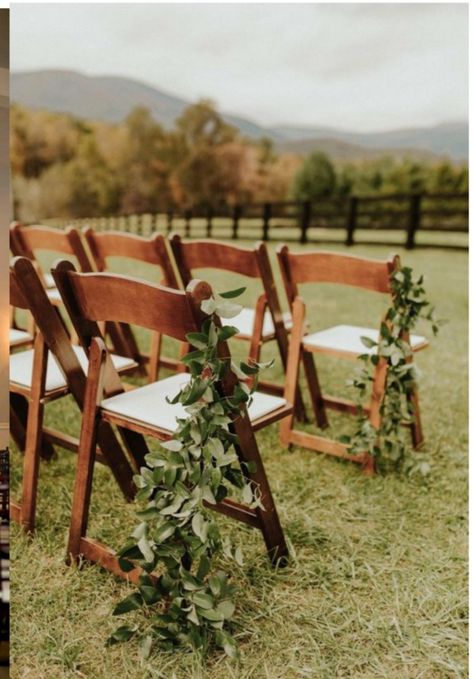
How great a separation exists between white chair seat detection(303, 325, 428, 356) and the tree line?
65.4 ft

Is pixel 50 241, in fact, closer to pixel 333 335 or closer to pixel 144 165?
pixel 333 335

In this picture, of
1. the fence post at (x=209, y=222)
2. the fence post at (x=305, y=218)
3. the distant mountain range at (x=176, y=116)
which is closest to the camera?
the fence post at (x=305, y=218)

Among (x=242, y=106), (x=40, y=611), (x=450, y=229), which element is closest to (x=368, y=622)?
(x=40, y=611)

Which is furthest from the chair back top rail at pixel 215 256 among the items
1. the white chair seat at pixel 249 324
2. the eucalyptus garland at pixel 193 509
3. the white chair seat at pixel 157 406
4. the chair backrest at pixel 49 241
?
the eucalyptus garland at pixel 193 509

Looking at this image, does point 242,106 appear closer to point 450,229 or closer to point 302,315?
point 450,229

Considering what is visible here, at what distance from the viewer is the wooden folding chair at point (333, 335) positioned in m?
2.25

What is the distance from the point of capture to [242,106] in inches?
998

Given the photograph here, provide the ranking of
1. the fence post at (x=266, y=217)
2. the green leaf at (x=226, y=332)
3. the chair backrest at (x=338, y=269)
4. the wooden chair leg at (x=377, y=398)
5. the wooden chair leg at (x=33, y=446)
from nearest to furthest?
the green leaf at (x=226, y=332) → the wooden chair leg at (x=33, y=446) → the chair backrest at (x=338, y=269) → the wooden chair leg at (x=377, y=398) → the fence post at (x=266, y=217)

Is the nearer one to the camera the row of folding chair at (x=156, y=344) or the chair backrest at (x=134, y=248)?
the row of folding chair at (x=156, y=344)

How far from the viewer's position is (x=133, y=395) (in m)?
1.78

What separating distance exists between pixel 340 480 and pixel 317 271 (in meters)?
0.79

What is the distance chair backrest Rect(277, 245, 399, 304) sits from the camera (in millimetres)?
2213

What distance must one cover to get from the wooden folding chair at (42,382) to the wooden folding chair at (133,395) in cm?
9

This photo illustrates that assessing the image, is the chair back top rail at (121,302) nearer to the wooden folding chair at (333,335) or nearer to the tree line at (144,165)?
the wooden folding chair at (333,335)
